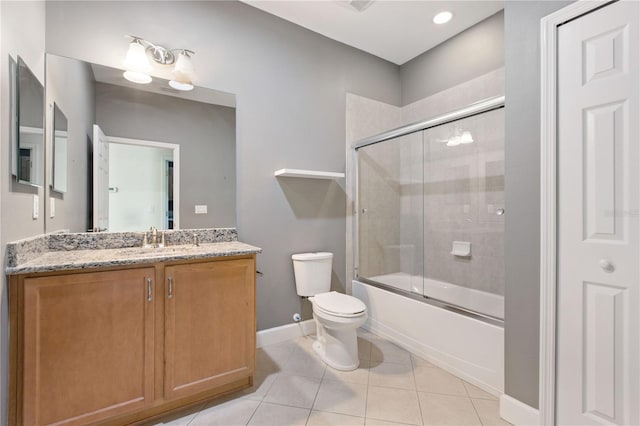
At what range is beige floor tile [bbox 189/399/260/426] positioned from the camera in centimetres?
152

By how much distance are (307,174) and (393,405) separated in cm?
176

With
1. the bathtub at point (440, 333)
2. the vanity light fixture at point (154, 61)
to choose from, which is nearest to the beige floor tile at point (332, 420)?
the bathtub at point (440, 333)

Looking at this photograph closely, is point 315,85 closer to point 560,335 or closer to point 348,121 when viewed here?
point 348,121

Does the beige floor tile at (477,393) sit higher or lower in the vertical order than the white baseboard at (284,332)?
lower

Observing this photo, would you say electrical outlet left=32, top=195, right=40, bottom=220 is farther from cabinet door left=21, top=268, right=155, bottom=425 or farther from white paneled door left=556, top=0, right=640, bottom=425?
white paneled door left=556, top=0, right=640, bottom=425

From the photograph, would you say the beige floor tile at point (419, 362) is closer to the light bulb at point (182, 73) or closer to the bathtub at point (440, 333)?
the bathtub at point (440, 333)

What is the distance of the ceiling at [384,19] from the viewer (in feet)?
7.55

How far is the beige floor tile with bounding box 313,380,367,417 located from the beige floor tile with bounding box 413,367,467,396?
40 cm

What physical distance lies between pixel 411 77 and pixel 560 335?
282cm

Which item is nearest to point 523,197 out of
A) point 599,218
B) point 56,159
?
point 599,218

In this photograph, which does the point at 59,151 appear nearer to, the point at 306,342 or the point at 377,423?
the point at 306,342

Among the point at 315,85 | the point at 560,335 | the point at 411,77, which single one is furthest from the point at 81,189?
the point at 411,77

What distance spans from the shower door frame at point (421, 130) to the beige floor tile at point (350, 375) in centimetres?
72

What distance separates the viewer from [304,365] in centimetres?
207
